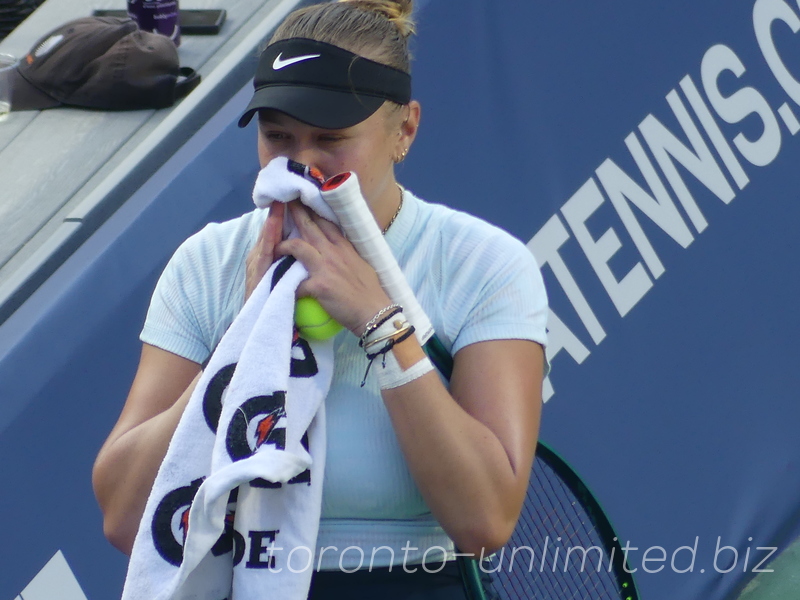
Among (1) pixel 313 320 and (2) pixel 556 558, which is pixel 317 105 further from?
(2) pixel 556 558

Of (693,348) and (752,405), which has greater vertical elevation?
(693,348)

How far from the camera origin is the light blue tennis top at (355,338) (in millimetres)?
1519

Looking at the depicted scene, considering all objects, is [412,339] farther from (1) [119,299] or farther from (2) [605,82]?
(2) [605,82]

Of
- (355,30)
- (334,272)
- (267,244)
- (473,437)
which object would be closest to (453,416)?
(473,437)

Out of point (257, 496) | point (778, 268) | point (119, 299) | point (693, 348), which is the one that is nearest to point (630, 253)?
point (693, 348)

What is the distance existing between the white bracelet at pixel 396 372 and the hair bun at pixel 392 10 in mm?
599

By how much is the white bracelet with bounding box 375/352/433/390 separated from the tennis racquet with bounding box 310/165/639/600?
0.05 metres

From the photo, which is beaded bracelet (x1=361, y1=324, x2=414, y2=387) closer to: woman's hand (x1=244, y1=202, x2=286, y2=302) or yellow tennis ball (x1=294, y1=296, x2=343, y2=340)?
yellow tennis ball (x1=294, y1=296, x2=343, y2=340)

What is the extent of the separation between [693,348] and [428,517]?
1686mm

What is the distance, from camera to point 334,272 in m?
1.48

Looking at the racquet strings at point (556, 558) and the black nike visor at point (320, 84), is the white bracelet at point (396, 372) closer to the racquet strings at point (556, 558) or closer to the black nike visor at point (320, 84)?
the black nike visor at point (320, 84)

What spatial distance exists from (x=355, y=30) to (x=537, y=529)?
99 centimetres

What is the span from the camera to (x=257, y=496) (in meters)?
1.49

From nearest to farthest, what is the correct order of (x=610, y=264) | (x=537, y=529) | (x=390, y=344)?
1. (x=390, y=344)
2. (x=537, y=529)
3. (x=610, y=264)
